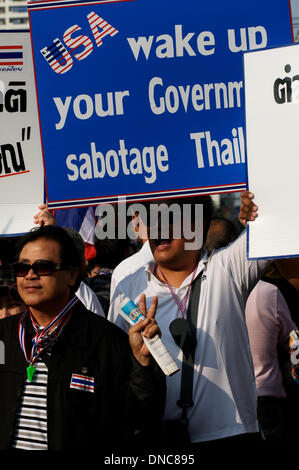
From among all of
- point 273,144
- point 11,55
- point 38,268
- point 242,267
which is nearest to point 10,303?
point 38,268

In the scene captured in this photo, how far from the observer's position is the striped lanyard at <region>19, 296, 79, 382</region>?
2.87m

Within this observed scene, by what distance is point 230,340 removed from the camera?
10.2 feet

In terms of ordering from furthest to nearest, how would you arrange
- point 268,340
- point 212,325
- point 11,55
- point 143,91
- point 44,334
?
point 268,340 → point 11,55 → point 143,91 → point 212,325 → point 44,334

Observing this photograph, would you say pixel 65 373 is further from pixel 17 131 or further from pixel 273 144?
pixel 17 131

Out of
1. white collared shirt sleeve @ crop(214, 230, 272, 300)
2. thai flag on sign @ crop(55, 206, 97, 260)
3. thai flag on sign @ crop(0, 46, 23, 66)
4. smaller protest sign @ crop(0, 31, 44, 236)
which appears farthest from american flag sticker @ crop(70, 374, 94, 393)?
thai flag on sign @ crop(55, 206, 97, 260)

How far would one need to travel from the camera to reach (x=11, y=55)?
13.2 ft

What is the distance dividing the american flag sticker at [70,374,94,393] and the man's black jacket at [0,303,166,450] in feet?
0.04

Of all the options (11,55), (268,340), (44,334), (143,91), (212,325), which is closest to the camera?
(44,334)

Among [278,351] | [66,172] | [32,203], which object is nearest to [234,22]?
[66,172]

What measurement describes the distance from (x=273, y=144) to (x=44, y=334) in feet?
4.17

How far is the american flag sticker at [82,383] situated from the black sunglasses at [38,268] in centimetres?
45

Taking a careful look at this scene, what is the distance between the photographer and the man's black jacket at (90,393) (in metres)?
2.74

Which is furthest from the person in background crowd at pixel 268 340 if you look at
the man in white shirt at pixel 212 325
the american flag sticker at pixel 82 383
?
the american flag sticker at pixel 82 383
